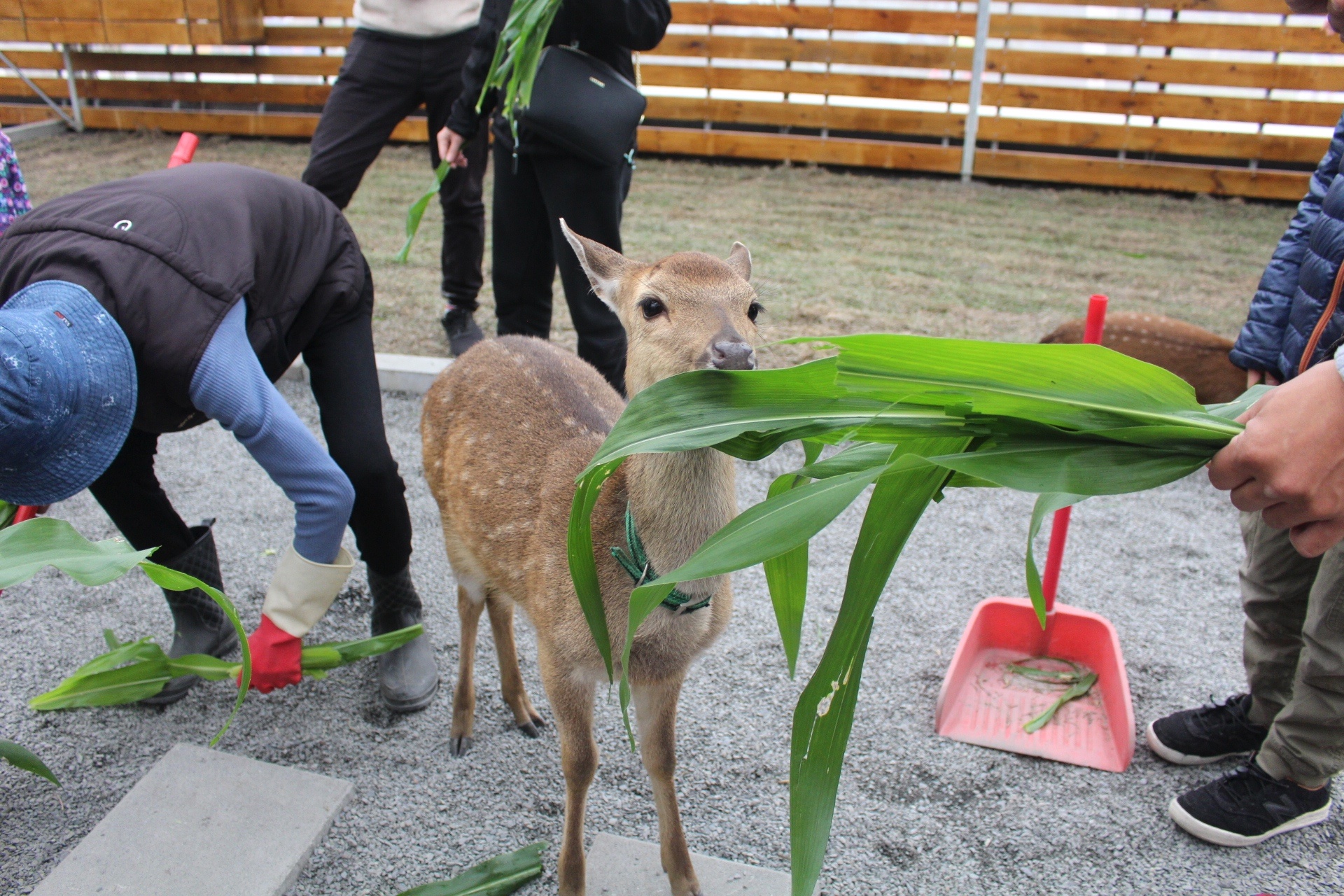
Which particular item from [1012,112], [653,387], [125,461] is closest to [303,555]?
[125,461]

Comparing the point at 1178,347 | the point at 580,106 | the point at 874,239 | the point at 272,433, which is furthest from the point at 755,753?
the point at 874,239

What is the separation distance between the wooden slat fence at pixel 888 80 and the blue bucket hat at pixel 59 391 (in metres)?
8.59

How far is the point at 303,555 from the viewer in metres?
2.49

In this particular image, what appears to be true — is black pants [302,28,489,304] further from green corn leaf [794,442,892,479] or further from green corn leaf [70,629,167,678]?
green corn leaf [794,442,892,479]

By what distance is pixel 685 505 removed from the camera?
6.80 feet

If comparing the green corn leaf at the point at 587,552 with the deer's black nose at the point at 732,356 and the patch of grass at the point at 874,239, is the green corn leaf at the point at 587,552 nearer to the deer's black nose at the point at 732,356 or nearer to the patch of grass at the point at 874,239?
the deer's black nose at the point at 732,356

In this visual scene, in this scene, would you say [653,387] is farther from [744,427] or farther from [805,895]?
[805,895]

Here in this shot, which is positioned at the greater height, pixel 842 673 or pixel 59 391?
pixel 59 391

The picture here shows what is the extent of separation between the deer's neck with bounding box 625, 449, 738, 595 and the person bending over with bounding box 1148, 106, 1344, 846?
1.18 metres

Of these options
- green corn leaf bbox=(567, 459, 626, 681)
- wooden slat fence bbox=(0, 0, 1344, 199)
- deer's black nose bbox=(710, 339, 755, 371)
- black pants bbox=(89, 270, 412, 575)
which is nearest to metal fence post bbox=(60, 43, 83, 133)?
wooden slat fence bbox=(0, 0, 1344, 199)

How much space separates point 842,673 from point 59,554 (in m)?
1.36

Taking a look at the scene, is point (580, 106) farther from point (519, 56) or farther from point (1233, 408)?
point (1233, 408)

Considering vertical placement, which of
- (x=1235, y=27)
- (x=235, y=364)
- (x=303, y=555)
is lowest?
(x=303, y=555)

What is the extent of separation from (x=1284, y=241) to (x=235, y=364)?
109 inches
